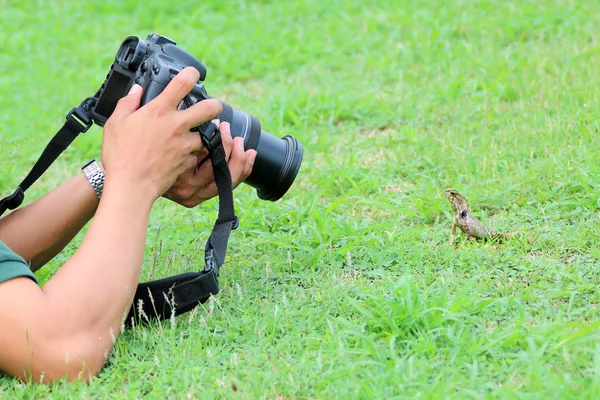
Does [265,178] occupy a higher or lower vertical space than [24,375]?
higher

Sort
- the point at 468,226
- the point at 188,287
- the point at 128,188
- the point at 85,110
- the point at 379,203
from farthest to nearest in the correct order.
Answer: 1. the point at 379,203
2. the point at 468,226
3. the point at 85,110
4. the point at 188,287
5. the point at 128,188

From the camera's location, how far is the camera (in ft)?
8.89

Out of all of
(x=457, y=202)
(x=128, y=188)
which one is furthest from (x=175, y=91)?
(x=457, y=202)

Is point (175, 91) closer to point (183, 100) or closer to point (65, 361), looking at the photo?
point (183, 100)

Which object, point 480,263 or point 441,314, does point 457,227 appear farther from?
point 441,314

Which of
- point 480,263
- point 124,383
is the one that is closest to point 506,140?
point 480,263

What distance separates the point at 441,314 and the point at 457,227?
851 mm

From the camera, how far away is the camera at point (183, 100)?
8.89 feet

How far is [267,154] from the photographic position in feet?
9.86

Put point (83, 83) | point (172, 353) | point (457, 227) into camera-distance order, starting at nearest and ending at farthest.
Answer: point (172, 353), point (457, 227), point (83, 83)

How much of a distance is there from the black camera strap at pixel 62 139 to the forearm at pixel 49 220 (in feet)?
0.21

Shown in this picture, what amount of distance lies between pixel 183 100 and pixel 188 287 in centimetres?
62

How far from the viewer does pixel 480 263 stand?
306cm

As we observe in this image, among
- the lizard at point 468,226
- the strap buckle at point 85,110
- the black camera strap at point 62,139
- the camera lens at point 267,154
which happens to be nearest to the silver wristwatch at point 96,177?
the black camera strap at point 62,139
